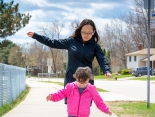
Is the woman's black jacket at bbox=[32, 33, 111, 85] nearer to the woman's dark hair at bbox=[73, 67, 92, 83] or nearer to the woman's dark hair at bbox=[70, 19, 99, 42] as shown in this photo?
the woman's dark hair at bbox=[70, 19, 99, 42]

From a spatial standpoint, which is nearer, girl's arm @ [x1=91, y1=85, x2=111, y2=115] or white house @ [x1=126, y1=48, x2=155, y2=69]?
girl's arm @ [x1=91, y1=85, x2=111, y2=115]

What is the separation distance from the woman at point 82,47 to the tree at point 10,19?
18201mm

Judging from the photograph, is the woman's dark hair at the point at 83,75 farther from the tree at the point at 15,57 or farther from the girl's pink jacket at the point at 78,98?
the tree at the point at 15,57

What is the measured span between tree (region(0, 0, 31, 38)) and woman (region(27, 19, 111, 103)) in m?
18.2

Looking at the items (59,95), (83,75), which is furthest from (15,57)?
(83,75)

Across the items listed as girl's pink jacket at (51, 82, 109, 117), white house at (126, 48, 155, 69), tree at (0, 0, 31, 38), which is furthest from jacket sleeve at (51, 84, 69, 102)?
white house at (126, 48, 155, 69)

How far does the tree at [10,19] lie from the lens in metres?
22.9

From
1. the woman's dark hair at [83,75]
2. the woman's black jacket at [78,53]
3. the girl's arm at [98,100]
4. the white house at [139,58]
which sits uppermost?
the white house at [139,58]

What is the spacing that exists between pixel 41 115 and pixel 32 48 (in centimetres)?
7712

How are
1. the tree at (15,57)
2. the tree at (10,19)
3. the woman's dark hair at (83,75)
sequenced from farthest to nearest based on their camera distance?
1. the tree at (15,57)
2. the tree at (10,19)
3. the woman's dark hair at (83,75)

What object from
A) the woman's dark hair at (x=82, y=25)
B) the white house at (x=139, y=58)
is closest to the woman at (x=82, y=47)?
the woman's dark hair at (x=82, y=25)

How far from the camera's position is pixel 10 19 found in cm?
2370

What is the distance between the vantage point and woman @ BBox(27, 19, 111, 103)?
5066 mm

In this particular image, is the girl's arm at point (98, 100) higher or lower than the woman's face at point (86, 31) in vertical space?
lower
